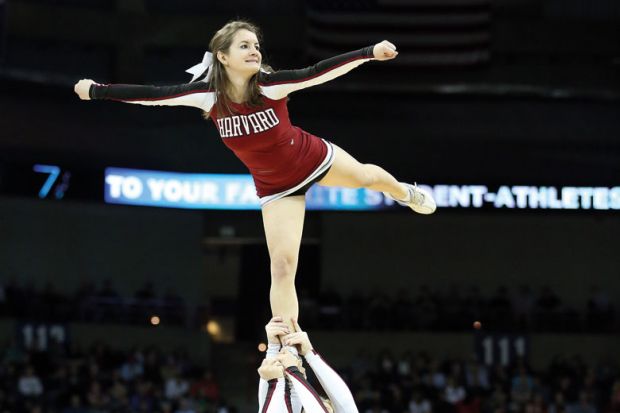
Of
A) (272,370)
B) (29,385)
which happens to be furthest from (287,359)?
(29,385)

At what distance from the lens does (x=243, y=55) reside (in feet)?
22.8

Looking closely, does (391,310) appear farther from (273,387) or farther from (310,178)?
(273,387)

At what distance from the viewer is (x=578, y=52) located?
23609 mm

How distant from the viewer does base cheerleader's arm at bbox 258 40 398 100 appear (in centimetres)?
655

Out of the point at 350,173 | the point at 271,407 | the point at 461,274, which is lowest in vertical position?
the point at 271,407

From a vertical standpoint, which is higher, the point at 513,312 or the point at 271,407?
the point at 513,312

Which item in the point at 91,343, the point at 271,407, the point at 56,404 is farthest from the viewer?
the point at 91,343

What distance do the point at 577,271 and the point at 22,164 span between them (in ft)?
40.2

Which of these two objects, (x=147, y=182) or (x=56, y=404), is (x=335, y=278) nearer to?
(x=147, y=182)

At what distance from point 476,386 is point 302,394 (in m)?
13.9

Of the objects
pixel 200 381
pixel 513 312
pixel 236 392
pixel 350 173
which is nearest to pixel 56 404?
pixel 200 381

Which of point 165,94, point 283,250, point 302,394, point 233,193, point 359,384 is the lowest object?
point 302,394

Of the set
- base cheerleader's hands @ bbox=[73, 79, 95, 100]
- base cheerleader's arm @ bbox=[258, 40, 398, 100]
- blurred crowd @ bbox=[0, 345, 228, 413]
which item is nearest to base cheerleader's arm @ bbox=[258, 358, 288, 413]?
base cheerleader's arm @ bbox=[258, 40, 398, 100]

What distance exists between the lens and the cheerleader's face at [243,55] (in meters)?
6.94
